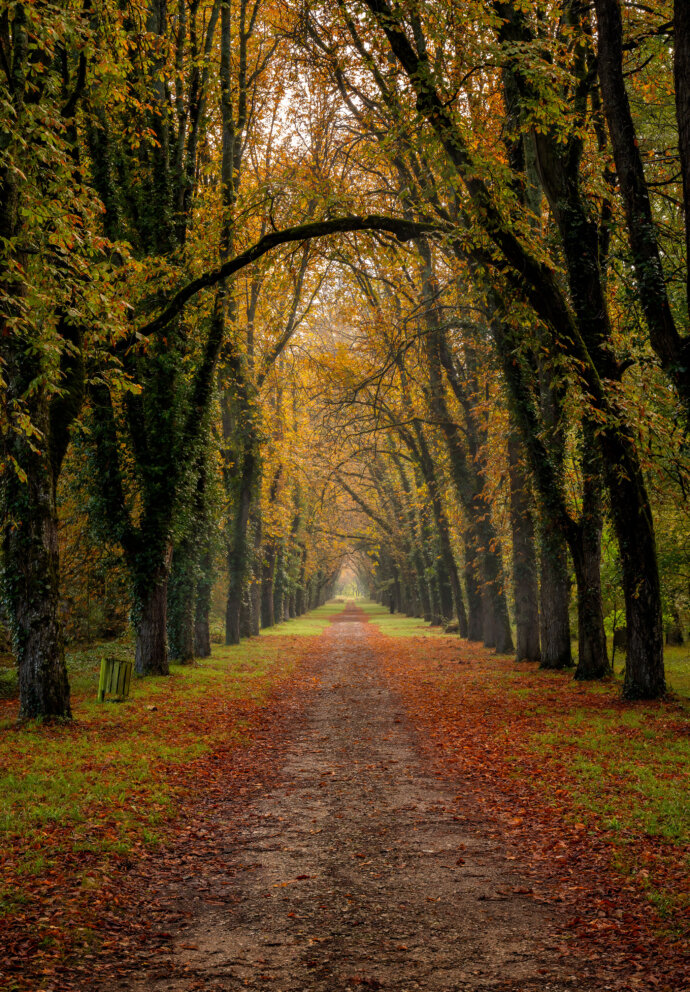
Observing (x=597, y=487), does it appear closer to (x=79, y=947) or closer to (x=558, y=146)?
(x=558, y=146)

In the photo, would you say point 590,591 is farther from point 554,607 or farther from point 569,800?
point 569,800

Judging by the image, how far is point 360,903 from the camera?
4.97 meters

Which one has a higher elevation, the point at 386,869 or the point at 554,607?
the point at 554,607

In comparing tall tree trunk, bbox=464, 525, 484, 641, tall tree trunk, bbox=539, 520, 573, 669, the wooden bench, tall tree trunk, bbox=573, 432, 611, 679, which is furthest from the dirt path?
tall tree trunk, bbox=464, 525, 484, 641

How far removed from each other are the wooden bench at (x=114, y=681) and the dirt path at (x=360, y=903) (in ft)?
17.7

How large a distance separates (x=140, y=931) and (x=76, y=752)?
4702 mm

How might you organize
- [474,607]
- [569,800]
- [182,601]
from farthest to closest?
[474,607]
[182,601]
[569,800]

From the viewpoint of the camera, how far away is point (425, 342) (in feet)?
70.2

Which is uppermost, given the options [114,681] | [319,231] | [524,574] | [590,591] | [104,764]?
[319,231]

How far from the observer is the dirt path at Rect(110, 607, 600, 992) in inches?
160

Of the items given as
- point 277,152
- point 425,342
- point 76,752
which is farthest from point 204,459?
point 277,152

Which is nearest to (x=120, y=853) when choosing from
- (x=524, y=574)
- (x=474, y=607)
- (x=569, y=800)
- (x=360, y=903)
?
(x=360, y=903)

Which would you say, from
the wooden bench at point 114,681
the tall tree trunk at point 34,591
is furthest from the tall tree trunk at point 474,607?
the tall tree trunk at point 34,591

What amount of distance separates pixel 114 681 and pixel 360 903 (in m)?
8.87
